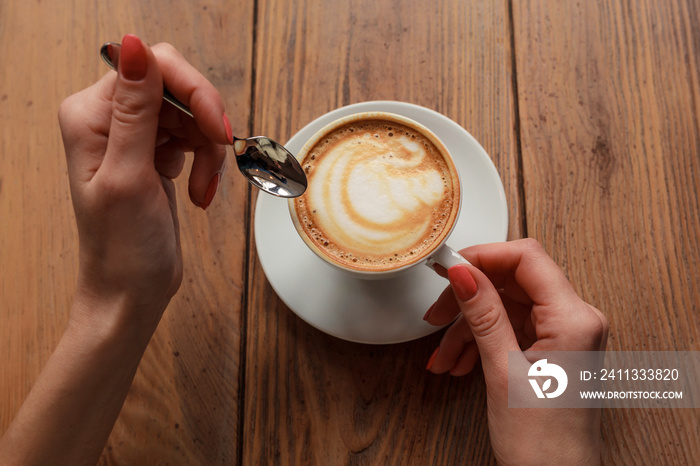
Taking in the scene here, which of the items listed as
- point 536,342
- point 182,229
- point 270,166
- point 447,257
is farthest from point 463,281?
point 182,229

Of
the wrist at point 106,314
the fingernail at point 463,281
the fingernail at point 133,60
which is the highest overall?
the fingernail at point 133,60

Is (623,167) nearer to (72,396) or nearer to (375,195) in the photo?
(375,195)

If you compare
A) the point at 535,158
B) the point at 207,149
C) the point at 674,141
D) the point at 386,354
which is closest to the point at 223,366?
the point at 386,354

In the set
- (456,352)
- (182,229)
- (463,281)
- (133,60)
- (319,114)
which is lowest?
(456,352)

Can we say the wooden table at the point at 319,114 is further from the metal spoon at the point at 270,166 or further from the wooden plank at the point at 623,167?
the metal spoon at the point at 270,166

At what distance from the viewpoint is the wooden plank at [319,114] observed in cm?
111

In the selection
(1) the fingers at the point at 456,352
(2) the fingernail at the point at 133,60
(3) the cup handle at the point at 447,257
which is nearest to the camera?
(2) the fingernail at the point at 133,60

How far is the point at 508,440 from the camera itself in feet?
2.98

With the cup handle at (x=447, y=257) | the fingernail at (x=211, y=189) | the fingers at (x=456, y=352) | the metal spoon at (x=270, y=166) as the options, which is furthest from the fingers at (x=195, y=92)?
the fingers at (x=456, y=352)

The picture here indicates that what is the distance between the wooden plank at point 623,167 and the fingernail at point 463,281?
350 mm

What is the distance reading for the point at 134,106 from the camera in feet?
2.75

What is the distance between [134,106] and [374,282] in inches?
21.5

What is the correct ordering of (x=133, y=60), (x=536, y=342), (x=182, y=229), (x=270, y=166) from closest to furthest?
(x=133, y=60) < (x=536, y=342) < (x=270, y=166) < (x=182, y=229)

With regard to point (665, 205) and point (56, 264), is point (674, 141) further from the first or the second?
point (56, 264)
